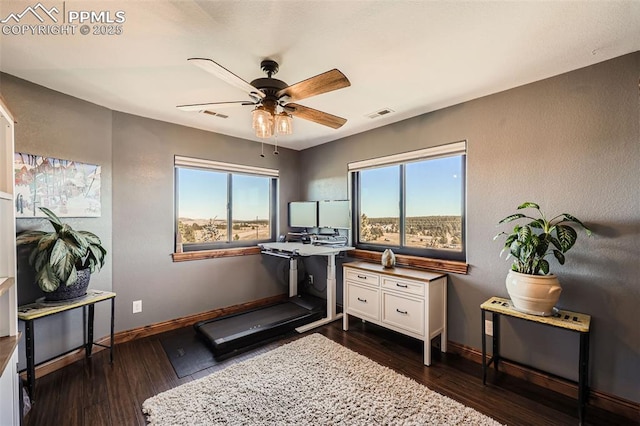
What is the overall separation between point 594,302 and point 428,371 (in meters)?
1.31

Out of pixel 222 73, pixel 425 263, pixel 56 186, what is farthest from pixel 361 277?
pixel 56 186

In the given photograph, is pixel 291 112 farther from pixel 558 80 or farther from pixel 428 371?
pixel 428 371

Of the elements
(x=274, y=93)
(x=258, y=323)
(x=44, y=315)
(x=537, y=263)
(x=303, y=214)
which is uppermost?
(x=274, y=93)

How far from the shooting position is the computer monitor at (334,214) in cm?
352

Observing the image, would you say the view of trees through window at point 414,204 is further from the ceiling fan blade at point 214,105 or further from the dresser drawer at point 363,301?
the ceiling fan blade at point 214,105

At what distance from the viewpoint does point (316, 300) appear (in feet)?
12.4

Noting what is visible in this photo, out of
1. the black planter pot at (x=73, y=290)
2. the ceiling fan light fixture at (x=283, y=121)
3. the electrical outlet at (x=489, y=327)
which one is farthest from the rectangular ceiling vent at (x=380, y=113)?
the black planter pot at (x=73, y=290)

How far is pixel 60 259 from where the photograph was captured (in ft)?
6.54

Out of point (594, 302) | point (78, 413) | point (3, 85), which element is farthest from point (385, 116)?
point (78, 413)

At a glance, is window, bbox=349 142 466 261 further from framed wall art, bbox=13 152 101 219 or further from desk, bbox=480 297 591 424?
framed wall art, bbox=13 152 101 219

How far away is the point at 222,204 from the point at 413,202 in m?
2.48

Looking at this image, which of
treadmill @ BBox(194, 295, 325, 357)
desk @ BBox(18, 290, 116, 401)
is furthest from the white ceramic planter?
desk @ BBox(18, 290, 116, 401)

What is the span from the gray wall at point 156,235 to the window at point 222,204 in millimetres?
156

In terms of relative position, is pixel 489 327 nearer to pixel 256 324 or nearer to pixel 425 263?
pixel 425 263
